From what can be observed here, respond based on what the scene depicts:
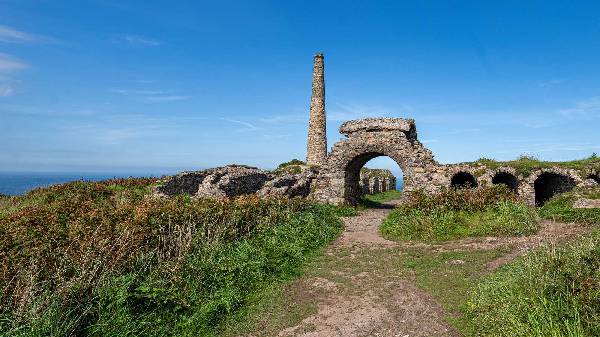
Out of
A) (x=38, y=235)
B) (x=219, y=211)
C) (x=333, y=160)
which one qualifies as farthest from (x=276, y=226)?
(x=333, y=160)

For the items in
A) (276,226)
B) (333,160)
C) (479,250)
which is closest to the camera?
(479,250)

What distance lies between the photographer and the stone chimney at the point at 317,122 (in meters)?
40.9

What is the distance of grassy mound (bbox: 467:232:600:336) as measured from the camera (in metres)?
6.13

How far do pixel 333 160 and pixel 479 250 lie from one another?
43.2 ft

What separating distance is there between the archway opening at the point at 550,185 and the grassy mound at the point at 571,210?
21.3 feet

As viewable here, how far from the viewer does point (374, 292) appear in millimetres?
9531

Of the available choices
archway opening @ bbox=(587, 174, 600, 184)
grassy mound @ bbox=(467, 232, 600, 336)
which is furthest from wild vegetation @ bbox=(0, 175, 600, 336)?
archway opening @ bbox=(587, 174, 600, 184)

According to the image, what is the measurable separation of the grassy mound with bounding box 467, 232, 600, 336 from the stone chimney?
3259 centimetres

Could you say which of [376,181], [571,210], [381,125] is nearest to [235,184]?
[381,125]

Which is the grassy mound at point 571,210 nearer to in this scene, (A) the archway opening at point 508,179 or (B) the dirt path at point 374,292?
(B) the dirt path at point 374,292

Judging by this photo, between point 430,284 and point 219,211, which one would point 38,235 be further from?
point 430,284

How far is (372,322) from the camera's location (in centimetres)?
796

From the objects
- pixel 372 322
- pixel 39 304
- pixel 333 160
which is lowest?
pixel 372 322

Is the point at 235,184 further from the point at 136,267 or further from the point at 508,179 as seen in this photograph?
the point at 508,179
